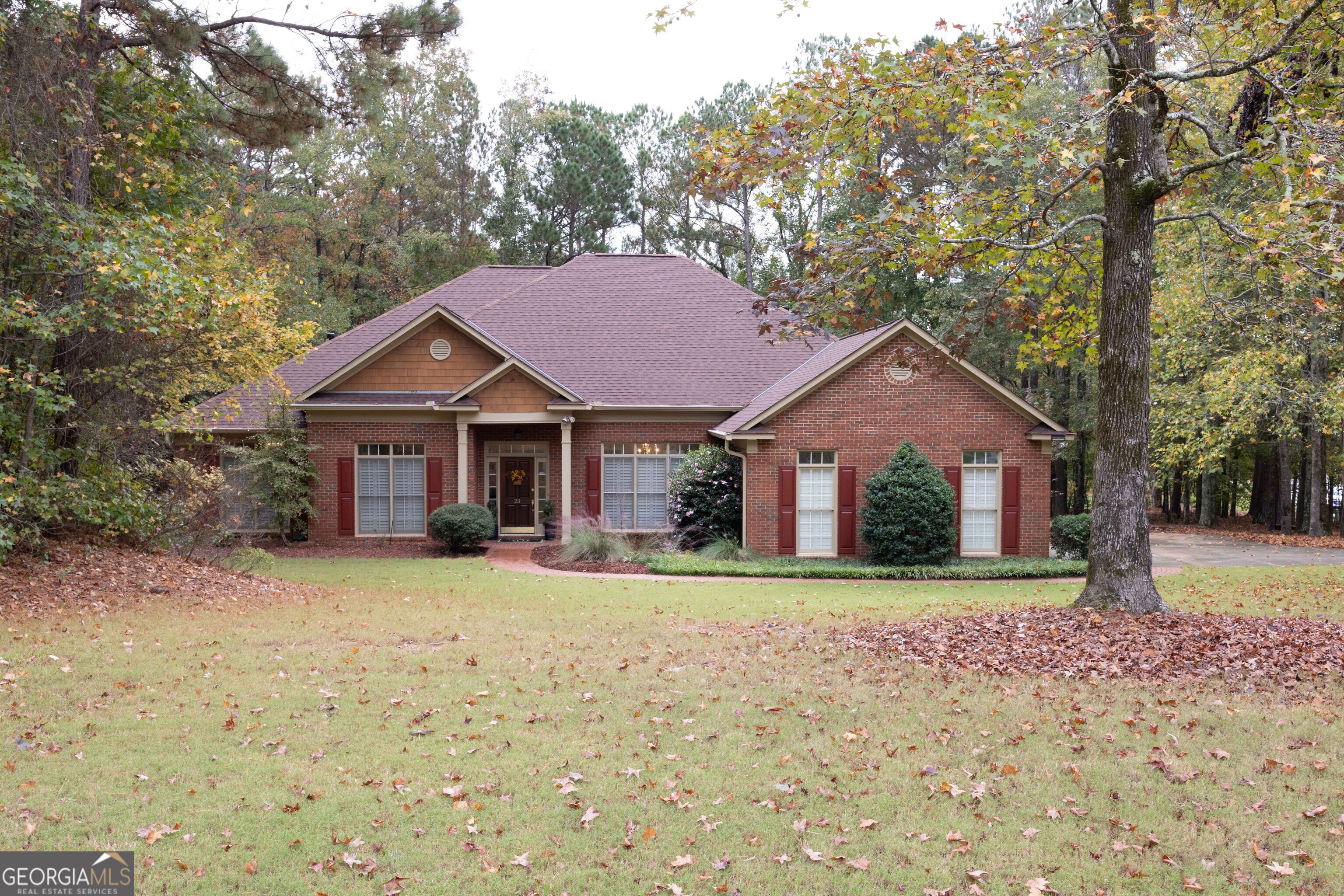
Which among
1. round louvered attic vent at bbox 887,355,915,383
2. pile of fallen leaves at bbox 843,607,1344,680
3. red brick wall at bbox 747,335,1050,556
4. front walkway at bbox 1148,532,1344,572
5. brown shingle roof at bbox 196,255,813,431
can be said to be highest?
brown shingle roof at bbox 196,255,813,431

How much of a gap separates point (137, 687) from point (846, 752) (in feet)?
18.2

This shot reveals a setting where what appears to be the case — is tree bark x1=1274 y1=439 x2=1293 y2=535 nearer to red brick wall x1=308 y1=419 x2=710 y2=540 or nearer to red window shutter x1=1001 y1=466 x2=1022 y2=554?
red window shutter x1=1001 y1=466 x2=1022 y2=554

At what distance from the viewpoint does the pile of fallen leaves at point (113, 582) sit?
10758mm

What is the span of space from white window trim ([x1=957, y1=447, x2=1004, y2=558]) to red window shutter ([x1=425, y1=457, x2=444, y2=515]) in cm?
1139

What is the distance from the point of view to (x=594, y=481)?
21.7 meters

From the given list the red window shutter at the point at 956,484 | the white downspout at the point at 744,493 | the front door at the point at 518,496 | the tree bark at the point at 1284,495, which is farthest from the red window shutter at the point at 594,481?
the tree bark at the point at 1284,495

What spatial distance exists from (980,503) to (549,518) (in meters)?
9.67

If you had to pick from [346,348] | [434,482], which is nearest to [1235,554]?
[434,482]

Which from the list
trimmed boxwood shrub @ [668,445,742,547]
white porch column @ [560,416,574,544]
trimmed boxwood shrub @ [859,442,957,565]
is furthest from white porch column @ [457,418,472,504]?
trimmed boxwood shrub @ [859,442,957,565]

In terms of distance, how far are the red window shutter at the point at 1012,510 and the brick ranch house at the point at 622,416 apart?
0.04 metres

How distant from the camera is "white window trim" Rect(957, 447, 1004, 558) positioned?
19203mm

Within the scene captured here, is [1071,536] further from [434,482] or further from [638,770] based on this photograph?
[638,770]

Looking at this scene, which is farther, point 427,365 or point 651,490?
point 651,490

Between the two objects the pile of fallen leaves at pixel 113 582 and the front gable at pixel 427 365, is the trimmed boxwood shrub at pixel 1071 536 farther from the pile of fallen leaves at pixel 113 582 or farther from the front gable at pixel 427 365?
the pile of fallen leaves at pixel 113 582
